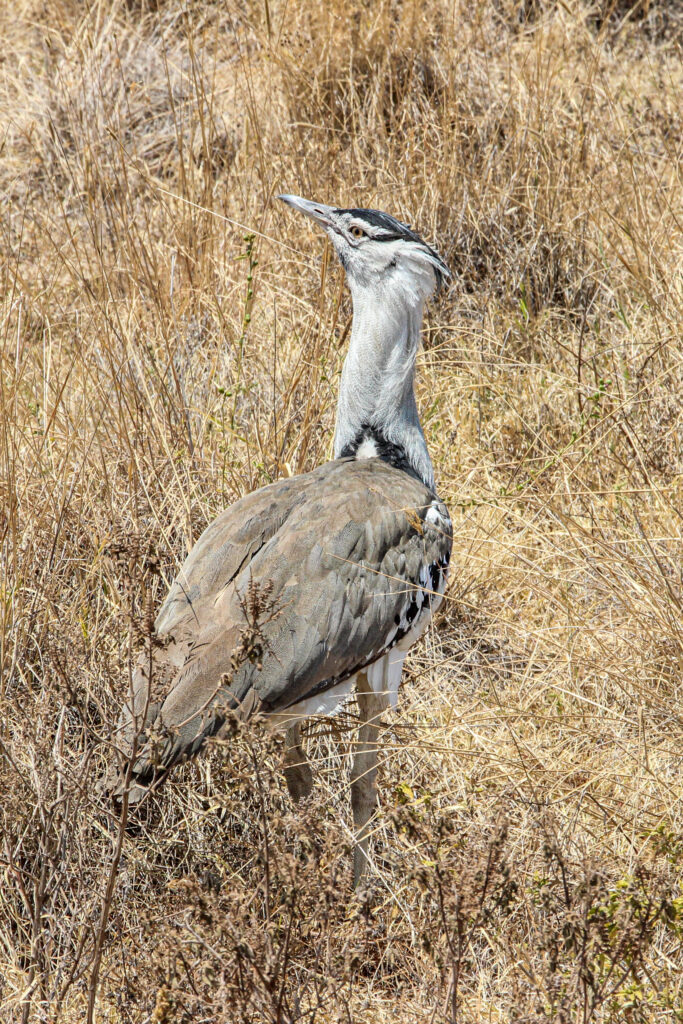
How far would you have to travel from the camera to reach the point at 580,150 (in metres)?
4.85

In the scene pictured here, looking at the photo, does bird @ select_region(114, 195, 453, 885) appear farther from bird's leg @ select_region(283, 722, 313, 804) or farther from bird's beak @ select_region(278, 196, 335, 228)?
bird's beak @ select_region(278, 196, 335, 228)

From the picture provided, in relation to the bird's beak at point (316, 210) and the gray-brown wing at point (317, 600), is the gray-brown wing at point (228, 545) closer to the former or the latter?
the gray-brown wing at point (317, 600)

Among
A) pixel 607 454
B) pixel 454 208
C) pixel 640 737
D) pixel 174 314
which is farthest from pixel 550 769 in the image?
pixel 454 208

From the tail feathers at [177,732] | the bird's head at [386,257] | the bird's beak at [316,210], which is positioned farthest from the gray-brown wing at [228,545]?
the bird's beak at [316,210]

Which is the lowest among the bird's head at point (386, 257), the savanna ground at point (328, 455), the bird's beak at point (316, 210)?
the savanna ground at point (328, 455)

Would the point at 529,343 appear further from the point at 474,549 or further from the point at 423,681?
the point at 423,681

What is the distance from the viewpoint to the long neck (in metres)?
3.27

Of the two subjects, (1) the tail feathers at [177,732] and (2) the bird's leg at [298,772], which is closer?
(1) the tail feathers at [177,732]

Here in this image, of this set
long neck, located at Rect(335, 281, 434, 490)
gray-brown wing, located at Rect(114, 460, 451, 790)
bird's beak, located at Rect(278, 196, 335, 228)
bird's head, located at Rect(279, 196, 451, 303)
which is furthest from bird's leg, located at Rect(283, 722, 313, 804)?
bird's beak, located at Rect(278, 196, 335, 228)

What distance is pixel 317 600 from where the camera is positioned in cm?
272

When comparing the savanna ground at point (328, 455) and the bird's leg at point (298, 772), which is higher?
the savanna ground at point (328, 455)

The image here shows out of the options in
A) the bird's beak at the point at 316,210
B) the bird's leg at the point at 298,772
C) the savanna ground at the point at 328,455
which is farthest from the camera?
the bird's beak at the point at 316,210

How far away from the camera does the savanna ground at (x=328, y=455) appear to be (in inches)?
89.0

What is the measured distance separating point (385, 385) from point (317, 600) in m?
0.82
